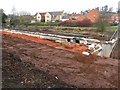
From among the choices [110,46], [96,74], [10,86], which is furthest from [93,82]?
[110,46]

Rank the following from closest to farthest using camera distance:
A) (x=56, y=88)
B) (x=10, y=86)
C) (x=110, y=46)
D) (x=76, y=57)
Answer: (x=10, y=86), (x=56, y=88), (x=76, y=57), (x=110, y=46)

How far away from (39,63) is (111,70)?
11.4ft

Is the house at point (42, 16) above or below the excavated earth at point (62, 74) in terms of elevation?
above

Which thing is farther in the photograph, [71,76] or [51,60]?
[51,60]

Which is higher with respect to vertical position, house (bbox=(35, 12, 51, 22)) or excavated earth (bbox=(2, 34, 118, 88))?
house (bbox=(35, 12, 51, 22))

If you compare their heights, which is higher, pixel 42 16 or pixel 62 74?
pixel 42 16

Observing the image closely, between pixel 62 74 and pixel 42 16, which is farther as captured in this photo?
pixel 42 16

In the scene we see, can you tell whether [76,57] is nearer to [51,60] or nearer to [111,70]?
[51,60]

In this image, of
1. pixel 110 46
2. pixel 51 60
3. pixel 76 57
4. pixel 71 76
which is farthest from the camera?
pixel 110 46

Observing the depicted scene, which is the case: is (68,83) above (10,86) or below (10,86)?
below

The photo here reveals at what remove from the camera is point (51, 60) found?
7035 millimetres

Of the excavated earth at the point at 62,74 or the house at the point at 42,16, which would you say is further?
Result: the house at the point at 42,16

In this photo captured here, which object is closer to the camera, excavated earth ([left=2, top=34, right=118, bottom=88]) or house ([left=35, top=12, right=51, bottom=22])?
excavated earth ([left=2, top=34, right=118, bottom=88])

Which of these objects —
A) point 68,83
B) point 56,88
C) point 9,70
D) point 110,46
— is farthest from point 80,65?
point 110,46
